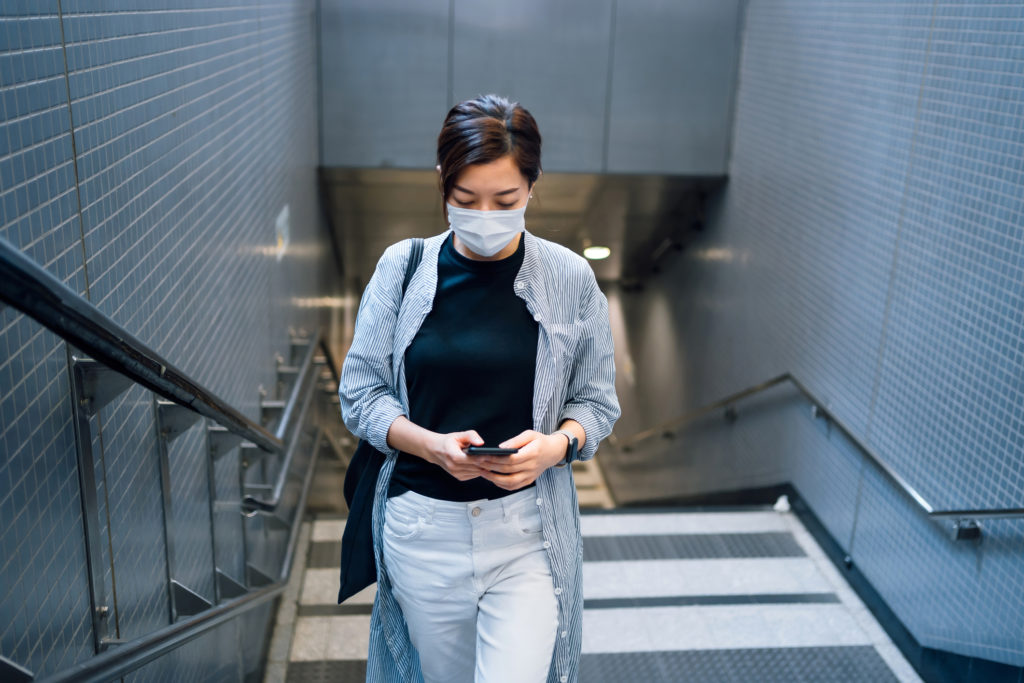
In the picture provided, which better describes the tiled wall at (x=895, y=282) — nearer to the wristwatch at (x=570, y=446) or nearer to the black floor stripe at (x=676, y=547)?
the black floor stripe at (x=676, y=547)

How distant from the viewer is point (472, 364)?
1754 millimetres

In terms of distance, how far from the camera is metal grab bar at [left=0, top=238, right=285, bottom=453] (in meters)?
1.16

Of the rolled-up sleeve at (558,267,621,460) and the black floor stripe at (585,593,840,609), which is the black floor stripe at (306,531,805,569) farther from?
the rolled-up sleeve at (558,267,621,460)

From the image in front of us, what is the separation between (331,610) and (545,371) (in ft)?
8.47

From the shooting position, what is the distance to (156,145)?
239 cm

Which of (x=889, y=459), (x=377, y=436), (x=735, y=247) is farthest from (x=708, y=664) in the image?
(x=735, y=247)

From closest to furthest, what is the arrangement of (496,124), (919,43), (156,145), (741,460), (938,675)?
(496,124) < (156,145) < (938,675) < (919,43) < (741,460)

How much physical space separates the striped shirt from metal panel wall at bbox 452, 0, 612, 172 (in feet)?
15.5

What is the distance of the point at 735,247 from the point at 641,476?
271cm

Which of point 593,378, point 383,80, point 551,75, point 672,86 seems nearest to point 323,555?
point 593,378

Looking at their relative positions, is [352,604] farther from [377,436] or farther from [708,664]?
[377,436]

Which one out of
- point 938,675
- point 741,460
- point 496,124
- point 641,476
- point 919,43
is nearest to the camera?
point 496,124

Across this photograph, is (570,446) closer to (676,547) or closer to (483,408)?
(483,408)

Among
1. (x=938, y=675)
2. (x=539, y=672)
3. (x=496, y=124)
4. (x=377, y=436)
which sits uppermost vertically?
(x=496, y=124)
